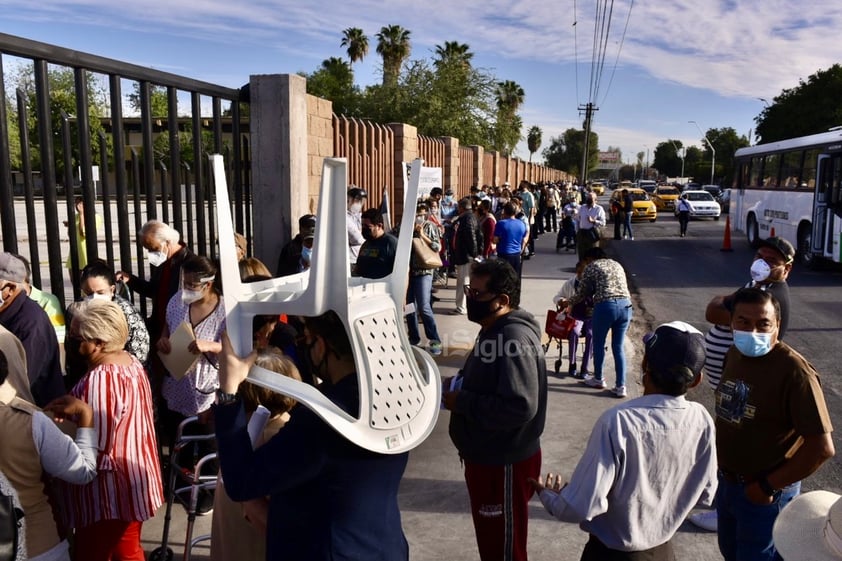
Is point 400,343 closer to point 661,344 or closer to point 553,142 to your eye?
point 661,344

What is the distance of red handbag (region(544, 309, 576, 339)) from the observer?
752 centimetres

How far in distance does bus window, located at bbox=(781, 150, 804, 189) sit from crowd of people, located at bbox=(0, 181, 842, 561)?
15.9 m

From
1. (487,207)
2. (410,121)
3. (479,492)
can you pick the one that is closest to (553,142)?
(410,121)

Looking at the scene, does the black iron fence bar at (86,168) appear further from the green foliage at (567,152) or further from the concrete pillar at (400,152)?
the green foliage at (567,152)

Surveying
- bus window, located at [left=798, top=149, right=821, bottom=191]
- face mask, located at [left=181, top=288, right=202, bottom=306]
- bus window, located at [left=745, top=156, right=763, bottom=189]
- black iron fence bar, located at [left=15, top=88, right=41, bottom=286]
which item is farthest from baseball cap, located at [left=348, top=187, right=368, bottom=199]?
bus window, located at [left=745, top=156, right=763, bottom=189]

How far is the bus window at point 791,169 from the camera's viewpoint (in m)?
18.3

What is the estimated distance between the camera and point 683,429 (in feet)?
8.52

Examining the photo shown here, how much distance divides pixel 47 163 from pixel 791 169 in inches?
755

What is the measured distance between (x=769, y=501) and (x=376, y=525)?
1.93 m

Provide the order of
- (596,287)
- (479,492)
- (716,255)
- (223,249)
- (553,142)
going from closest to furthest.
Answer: (223,249), (479,492), (596,287), (716,255), (553,142)

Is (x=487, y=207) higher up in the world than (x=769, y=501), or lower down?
higher up

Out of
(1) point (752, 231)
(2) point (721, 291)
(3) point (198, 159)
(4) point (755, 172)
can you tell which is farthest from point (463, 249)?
(4) point (755, 172)

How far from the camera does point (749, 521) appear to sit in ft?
10.4

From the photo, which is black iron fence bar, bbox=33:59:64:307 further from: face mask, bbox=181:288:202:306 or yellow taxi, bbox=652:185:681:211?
yellow taxi, bbox=652:185:681:211
